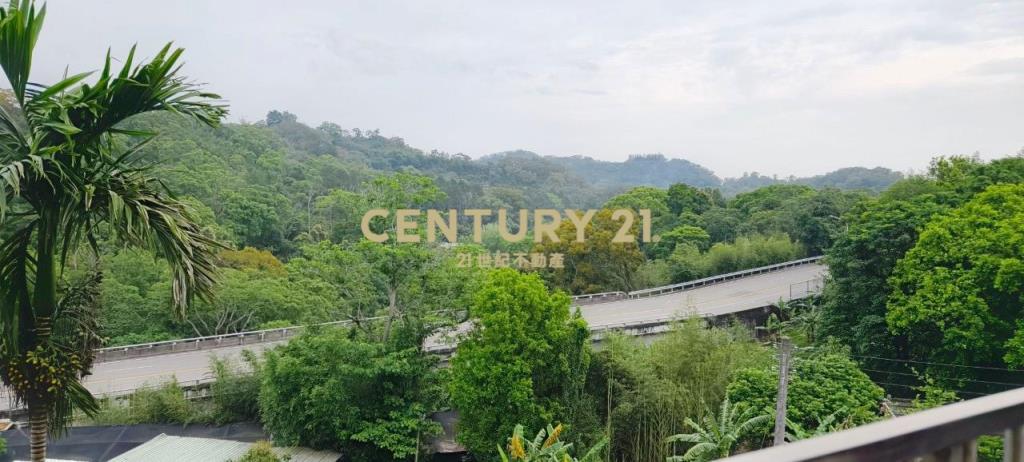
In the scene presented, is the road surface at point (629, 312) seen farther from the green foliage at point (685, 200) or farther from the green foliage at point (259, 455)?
the green foliage at point (685, 200)

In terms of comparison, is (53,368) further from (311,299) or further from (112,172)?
(311,299)

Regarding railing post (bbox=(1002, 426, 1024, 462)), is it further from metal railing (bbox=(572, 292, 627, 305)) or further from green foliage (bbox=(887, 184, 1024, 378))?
metal railing (bbox=(572, 292, 627, 305))

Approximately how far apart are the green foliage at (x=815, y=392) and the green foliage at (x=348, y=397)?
3922 millimetres

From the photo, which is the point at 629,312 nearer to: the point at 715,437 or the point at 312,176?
the point at 715,437

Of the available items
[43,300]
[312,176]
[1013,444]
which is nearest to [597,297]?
[312,176]

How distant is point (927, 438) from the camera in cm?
69

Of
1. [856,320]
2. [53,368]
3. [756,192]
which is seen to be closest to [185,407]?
[53,368]

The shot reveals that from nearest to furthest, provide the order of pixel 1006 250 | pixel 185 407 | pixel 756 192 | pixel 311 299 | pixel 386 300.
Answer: pixel 1006 250 < pixel 185 407 < pixel 386 300 < pixel 311 299 < pixel 756 192

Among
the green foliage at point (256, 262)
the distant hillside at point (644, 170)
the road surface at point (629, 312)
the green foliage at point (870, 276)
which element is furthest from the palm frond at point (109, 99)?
the distant hillside at point (644, 170)

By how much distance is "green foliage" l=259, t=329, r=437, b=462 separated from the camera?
30.9 feet

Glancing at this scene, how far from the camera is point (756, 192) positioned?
25.9m

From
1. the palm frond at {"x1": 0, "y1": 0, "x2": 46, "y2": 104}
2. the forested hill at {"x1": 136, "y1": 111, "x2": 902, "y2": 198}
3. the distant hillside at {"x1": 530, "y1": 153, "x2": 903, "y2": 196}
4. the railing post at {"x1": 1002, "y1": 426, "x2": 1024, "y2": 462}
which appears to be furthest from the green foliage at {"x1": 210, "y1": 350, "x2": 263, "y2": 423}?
the distant hillside at {"x1": 530, "y1": 153, "x2": 903, "y2": 196}

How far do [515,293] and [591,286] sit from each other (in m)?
9.99

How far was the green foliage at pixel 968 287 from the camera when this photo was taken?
9797 millimetres
